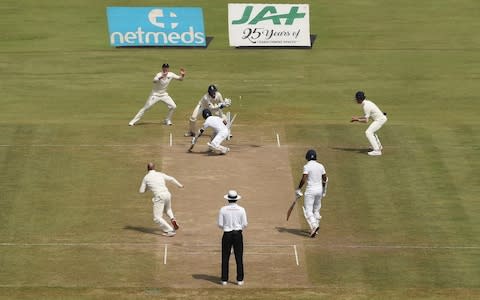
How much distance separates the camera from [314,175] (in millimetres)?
36781

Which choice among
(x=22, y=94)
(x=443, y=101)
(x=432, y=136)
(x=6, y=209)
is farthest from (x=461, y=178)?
(x=22, y=94)

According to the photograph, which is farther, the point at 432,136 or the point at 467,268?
the point at 432,136

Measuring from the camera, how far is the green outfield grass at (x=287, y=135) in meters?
35.6

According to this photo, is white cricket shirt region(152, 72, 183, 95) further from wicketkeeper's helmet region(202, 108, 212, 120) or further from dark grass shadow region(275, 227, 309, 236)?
dark grass shadow region(275, 227, 309, 236)

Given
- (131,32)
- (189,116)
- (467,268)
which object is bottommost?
(467,268)

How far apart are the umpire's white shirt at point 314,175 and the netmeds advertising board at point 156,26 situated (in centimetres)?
2027

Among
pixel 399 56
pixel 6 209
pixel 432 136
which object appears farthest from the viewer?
pixel 399 56

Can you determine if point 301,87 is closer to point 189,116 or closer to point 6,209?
point 189,116

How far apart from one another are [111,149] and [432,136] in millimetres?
11120

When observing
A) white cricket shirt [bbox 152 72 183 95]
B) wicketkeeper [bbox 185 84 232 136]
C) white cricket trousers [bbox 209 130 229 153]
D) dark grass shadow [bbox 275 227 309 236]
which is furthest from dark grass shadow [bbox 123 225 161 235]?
white cricket shirt [bbox 152 72 183 95]

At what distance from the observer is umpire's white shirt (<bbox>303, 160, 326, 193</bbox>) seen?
3675cm

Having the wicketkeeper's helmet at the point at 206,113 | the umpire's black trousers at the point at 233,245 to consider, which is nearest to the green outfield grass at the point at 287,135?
the umpire's black trousers at the point at 233,245

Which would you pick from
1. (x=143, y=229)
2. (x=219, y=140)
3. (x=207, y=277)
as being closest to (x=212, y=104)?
(x=219, y=140)

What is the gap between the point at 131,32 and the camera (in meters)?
57.2
